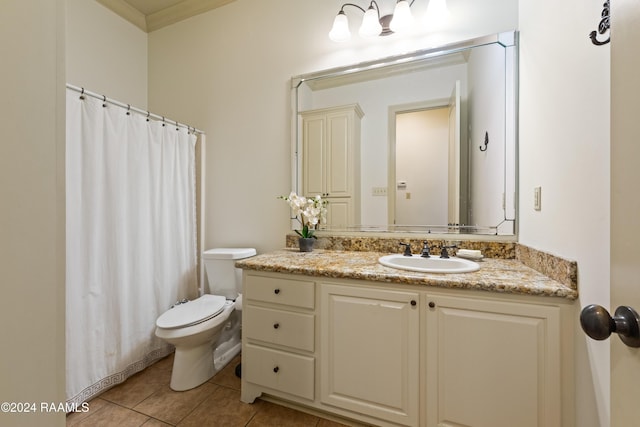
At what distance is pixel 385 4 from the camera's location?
170 centimetres

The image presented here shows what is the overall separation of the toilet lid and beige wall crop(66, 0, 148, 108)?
1.82 m

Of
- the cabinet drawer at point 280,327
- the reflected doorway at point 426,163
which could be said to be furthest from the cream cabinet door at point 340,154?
the cabinet drawer at point 280,327

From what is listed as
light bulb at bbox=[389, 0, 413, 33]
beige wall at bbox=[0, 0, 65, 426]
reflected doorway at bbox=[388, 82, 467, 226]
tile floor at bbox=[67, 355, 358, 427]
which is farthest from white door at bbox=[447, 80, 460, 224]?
beige wall at bbox=[0, 0, 65, 426]

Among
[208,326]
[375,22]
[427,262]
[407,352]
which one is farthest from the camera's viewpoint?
[375,22]

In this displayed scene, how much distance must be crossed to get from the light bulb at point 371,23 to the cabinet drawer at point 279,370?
1.95m

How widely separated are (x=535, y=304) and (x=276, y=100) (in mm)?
1946

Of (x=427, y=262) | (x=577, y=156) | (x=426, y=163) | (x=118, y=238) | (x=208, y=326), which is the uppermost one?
(x=426, y=163)

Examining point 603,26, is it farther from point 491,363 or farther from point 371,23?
point 371,23

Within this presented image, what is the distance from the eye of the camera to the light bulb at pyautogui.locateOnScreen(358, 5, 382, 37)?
1.66 meters

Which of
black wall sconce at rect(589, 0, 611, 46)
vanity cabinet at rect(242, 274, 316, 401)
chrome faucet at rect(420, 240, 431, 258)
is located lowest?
vanity cabinet at rect(242, 274, 316, 401)

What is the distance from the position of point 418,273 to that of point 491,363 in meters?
0.41

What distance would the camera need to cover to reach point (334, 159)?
1835mm

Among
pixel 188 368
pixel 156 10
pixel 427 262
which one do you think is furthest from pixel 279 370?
pixel 156 10

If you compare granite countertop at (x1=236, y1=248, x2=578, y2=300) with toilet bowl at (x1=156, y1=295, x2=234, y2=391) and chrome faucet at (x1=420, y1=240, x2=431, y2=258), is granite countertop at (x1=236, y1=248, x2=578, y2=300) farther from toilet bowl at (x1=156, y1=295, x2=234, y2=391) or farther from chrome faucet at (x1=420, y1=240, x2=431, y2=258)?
toilet bowl at (x1=156, y1=295, x2=234, y2=391)
